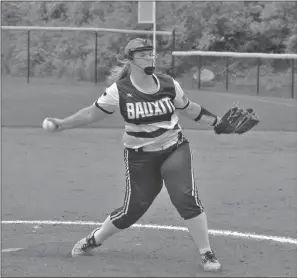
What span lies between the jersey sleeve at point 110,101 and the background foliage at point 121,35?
18.0m

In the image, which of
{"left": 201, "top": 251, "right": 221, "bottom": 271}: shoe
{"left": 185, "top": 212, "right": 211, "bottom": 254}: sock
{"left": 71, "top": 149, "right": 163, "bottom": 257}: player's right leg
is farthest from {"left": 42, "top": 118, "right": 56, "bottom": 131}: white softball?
{"left": 201, "top": 251, "right": 221, "bottom": 271}: shoe

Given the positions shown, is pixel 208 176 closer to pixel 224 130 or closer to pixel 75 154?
pixel 75 154

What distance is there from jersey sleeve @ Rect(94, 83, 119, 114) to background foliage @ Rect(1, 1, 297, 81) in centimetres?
1799

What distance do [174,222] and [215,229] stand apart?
1.86ft

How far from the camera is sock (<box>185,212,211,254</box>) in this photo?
6.61 m

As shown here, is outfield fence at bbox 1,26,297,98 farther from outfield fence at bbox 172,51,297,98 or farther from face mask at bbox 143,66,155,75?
face mask at bbox 143,66,155,75

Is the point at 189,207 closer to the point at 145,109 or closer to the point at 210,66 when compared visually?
the point at 145,109

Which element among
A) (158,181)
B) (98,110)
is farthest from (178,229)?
(98,110)

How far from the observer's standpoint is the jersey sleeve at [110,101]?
22.2 feet

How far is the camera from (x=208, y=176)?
12.3 m

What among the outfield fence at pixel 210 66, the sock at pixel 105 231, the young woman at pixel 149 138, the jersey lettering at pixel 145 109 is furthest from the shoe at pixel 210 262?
the outfield fence at pixel 210 66

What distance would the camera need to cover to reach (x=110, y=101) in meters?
6.79

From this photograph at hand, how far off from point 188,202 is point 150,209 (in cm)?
312

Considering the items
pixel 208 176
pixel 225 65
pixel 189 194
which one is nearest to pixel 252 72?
pixel 225 65
